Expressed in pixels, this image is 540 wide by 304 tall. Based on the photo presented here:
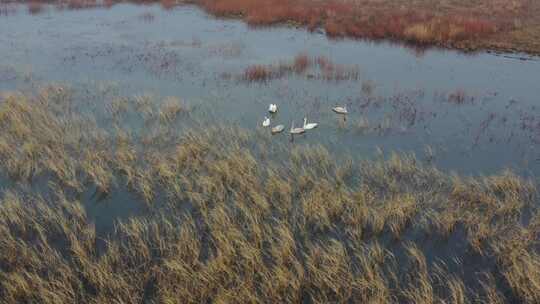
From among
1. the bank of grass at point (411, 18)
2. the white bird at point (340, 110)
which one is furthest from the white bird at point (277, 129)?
the bank of grass at point (411, 18)

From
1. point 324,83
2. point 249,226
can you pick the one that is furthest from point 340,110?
point 249,226

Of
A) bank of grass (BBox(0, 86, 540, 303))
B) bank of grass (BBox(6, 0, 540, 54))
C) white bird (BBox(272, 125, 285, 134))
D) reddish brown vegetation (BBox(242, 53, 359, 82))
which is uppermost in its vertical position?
bank of grass (BBox(6, 0, 540, 54))

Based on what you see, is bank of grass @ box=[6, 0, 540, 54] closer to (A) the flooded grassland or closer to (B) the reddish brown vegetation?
(A) the flooded grassland

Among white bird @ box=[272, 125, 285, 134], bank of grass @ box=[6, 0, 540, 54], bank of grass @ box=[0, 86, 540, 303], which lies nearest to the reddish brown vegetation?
white bird @ box=[272, 125, 285, 134]

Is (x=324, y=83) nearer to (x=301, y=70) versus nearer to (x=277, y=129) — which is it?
(x=301, y=70)

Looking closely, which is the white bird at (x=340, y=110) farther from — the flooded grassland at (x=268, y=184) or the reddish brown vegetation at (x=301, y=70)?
the reddish brown vegetation at (x=301, y=70)

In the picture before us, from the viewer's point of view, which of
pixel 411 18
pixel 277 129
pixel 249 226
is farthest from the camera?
pixel 411 18
